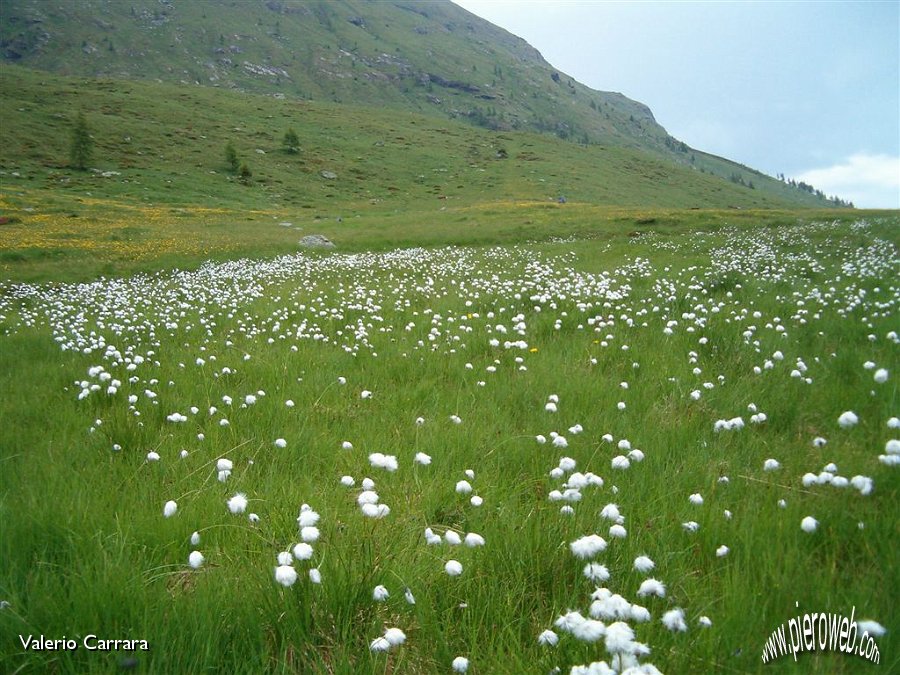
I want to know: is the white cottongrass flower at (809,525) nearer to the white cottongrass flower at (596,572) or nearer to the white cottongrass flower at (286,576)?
the white cottongrass flower at (596,572)

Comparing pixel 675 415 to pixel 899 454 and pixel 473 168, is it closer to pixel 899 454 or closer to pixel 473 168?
pixel 899 454

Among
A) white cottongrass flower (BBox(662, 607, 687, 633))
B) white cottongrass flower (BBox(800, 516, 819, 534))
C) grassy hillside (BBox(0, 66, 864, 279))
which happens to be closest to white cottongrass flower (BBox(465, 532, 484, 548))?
white cottongrass flower (BBox(662, 607, 687, 633))

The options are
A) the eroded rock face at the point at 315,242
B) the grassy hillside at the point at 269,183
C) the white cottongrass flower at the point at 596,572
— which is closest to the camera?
the white cottongrass flower at the point at 596,572

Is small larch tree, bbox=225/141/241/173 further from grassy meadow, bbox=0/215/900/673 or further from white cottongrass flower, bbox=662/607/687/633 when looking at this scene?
white cottongrass flower, bbox=662/607/687/633

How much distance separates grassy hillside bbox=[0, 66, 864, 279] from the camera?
1280 inches

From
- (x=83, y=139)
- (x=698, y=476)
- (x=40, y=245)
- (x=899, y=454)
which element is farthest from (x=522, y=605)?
(x=83, y=139)

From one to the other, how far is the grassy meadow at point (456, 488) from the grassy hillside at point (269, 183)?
19503 mm

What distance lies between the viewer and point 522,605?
8.19 ft

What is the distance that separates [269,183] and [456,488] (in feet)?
269

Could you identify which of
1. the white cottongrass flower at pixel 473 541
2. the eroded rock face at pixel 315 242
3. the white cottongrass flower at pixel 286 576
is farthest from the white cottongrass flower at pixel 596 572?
the eroded rock face at pixel 315 242

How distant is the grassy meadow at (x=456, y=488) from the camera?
220 cm

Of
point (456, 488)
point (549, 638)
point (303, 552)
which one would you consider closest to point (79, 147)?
point (456, 488)

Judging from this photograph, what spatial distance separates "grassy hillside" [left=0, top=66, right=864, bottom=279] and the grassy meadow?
19503 mm

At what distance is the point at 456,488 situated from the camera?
11.5ft
